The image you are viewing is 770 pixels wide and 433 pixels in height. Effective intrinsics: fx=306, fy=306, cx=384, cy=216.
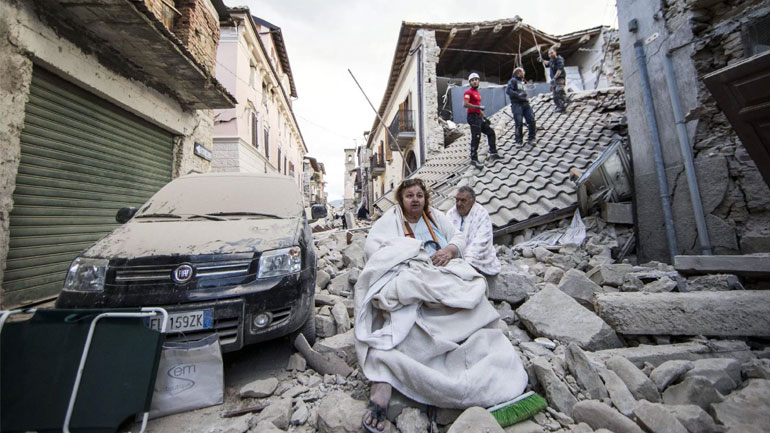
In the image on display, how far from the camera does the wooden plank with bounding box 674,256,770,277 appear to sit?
238cm

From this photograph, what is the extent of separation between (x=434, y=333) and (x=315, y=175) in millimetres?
46184

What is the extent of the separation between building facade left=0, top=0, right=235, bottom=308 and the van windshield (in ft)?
7.02

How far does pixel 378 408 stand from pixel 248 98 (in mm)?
14148

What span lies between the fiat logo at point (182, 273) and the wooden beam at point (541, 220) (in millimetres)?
3993

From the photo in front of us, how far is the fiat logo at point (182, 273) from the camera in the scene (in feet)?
6.63

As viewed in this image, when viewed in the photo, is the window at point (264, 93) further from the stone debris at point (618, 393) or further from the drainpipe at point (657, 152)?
the stone debris at point (618, 393)

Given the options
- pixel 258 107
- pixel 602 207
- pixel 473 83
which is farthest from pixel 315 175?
pixel 602 207

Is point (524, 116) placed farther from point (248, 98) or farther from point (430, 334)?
point (248, 98)

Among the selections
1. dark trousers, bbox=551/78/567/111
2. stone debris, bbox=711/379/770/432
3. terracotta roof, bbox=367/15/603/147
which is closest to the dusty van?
stone debris, bbox=711/379/770/432

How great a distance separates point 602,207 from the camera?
4.45m

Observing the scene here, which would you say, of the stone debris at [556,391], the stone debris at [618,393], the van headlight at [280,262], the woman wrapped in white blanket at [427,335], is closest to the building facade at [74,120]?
the van headlight at [280,262]

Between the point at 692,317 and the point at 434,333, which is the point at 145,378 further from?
the point at 692,317

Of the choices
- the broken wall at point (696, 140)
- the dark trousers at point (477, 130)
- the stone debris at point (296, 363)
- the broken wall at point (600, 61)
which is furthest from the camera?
the broken wall at point (600, 61)

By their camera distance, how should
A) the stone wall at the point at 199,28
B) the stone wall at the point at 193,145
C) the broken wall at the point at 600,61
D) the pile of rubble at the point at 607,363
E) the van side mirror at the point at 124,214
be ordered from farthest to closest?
the broken wall at the point at 600,61 → the stone wall at the point at 193,145 → the stone wall at the point at 199,28 → the van side mirror at the point at 124,214 → the pile of rubble at the point at 607,363
